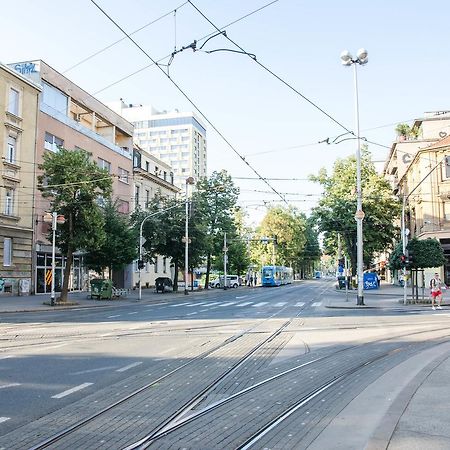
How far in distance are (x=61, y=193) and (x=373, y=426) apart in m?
25.9

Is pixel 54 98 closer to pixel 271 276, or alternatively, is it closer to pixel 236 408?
pixel 236 408

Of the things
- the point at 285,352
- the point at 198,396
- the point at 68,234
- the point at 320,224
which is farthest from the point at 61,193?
the point at 320,224

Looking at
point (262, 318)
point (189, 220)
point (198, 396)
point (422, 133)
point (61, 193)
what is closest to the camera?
point (198, 396)

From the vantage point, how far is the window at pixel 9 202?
109ft

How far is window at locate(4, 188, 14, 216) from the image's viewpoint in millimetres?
33344

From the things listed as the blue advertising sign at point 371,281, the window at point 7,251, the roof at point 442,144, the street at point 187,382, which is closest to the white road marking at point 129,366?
the street at point 187,382

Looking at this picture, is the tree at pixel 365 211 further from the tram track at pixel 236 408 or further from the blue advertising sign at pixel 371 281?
the tram track at pixel 236 408

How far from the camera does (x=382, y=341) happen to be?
13766 millimetres

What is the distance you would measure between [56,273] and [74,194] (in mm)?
13072

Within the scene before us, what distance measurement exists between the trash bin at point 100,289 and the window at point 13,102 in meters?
12.9

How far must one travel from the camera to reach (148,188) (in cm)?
5822

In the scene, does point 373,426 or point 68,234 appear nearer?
point 373,426

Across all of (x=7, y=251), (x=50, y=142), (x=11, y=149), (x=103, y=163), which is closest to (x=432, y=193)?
(x=103, y=163)

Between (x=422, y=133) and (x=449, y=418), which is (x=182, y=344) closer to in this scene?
(x=449, y=418)
